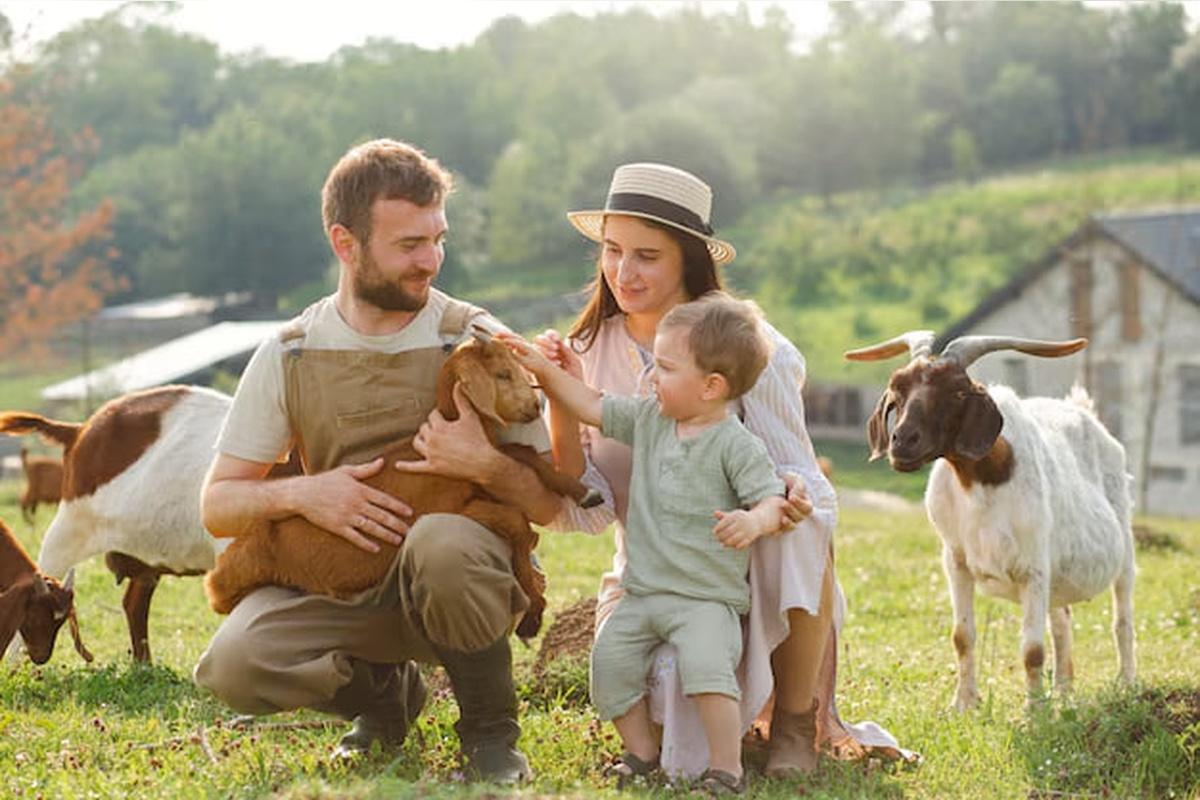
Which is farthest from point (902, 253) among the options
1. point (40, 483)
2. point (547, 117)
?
point (40, 483)

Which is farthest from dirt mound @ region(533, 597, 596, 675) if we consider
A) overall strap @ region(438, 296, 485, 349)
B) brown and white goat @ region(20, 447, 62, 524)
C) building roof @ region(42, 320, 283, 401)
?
building roof @ region(42, 320, 283, 401)

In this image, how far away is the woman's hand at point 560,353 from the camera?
5.43 m

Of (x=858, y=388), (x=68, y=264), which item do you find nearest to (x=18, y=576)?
(x=858, y=388)

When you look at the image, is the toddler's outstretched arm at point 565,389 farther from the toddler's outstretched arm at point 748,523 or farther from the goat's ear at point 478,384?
the toddler's outstretched arm at point 748,523

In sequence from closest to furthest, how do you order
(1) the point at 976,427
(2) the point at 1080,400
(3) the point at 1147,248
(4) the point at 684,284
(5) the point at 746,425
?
(5) the point at 746,425, (4) the point at 684,284, (1) the point at 976,427, (2) the point at 1080,400, (3) the point at 1147,248

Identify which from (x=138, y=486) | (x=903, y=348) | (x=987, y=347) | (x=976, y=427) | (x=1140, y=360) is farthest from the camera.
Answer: (x=1140, y=360)

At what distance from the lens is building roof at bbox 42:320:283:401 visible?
98.1 ft

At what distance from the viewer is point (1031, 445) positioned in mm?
7254

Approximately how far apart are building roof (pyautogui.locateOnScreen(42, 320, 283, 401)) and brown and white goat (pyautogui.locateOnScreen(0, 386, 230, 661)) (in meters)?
19.8

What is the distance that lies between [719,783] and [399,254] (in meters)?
1.89

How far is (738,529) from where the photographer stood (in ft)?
16.1

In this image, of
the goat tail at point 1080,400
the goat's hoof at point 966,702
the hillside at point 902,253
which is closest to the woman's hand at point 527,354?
the goat's hoof at point 966,702

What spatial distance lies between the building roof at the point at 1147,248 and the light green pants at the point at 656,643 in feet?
103

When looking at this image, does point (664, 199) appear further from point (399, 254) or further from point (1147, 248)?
point (1147, 248)
